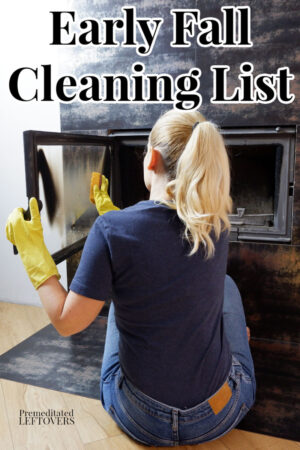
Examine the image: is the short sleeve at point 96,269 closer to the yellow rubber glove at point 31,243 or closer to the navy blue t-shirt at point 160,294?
the navy blue t-shirt at point 160,294

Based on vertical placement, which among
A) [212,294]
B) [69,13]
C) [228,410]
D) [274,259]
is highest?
[69,13]

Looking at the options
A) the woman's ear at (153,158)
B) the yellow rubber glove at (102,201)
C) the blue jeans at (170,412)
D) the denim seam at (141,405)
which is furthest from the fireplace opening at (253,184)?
the denim seam at (141,405)

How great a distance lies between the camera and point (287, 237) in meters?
1.91

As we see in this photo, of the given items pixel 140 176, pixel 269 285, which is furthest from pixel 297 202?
pixel 140 176

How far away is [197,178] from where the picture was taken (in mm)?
986

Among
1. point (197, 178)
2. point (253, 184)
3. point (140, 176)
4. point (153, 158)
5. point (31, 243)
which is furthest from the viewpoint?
→ point (140, 176)

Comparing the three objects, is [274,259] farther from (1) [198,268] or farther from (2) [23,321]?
(2) [23,321]

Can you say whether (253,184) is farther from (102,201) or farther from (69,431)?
(69,431)

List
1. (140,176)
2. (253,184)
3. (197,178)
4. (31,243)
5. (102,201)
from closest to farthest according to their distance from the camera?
(197,178)
(31,243)
(102,201)
(253,184)
(140,176)

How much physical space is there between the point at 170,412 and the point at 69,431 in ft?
1.33

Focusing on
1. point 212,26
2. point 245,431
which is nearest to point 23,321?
point 245,431

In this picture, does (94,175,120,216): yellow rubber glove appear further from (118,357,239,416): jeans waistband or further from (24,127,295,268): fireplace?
(118,357,239,416): jeans waistband

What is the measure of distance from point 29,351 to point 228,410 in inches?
39.2

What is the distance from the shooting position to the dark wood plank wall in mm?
1756
